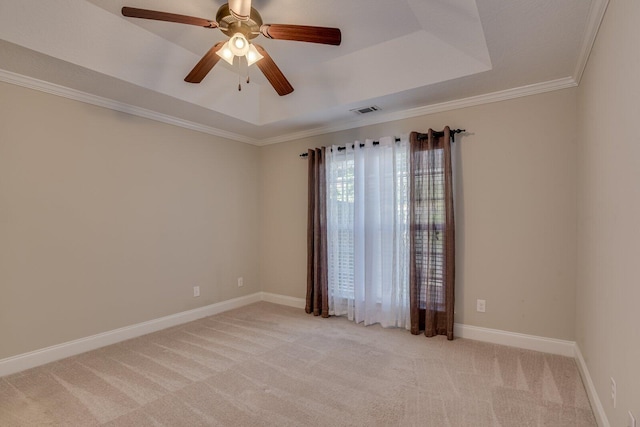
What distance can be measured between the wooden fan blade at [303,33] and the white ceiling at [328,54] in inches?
20.7

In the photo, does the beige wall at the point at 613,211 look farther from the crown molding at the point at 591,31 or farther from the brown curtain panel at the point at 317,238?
the brown curtain panel at the point at 317,238

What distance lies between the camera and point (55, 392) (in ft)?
7.16

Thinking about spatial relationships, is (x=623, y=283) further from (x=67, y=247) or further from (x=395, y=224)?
(x=67, y=247)

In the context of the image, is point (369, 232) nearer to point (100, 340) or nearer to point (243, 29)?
point (243, 29)

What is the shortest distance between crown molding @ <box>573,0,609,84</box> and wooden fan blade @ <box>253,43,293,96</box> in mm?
1896

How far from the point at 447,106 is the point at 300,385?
113 inches

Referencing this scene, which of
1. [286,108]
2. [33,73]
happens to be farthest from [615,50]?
[33,73]

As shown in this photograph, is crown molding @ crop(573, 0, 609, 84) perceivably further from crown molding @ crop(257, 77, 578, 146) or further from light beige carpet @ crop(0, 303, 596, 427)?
light beige carpet @ crop(0, 303, 596, 427)

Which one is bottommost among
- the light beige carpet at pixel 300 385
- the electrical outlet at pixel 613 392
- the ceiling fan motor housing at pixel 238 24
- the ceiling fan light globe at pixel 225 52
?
the light beige carpet at pixel 300 385

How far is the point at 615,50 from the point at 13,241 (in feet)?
13.5

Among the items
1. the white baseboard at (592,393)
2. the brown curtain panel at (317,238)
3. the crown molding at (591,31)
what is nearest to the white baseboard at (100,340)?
the brown curtain panel at (317,238)

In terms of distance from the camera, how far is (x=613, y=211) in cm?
160

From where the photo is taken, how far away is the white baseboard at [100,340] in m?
2.47

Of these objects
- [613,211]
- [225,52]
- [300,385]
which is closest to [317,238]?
[300,385]
